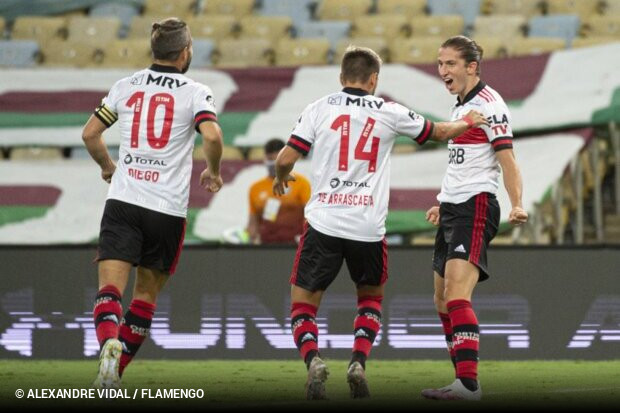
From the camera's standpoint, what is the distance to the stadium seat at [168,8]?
1725 centimetres

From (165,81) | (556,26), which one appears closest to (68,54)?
(556,26)

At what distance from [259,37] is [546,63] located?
426 cm

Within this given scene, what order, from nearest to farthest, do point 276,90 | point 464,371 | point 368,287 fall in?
point 464,371 < point 368,287 < point 276,90

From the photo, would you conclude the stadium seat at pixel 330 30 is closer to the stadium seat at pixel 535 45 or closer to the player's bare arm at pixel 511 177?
the stadium seat at pixel 535 45

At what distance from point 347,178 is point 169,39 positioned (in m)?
1.19

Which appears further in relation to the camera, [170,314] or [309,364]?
[170,314]

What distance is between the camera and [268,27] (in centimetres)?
1642

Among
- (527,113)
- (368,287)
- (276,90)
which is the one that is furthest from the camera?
(276,90)

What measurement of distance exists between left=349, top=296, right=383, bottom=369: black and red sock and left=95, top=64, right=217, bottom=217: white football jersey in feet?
3.74

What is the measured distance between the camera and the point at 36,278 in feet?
32.5

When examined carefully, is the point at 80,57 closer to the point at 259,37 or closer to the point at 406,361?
the point at 259,37

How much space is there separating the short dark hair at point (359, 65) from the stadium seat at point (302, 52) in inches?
332

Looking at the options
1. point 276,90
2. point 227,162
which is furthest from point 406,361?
point 276,90

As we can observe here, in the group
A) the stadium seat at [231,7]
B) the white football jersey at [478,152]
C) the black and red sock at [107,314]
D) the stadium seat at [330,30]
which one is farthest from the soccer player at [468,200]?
the stadium seat at [231,7]
